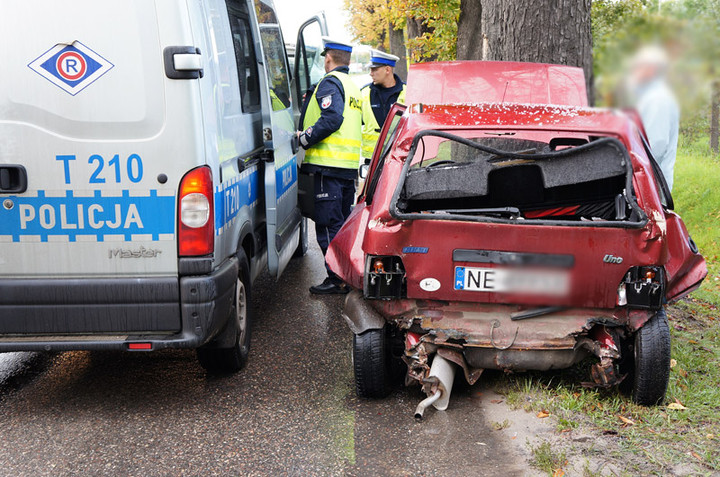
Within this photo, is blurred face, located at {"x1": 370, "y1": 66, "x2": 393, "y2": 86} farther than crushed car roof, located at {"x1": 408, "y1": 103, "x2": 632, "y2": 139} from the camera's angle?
Yes

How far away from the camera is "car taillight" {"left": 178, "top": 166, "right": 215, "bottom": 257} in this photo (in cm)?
368

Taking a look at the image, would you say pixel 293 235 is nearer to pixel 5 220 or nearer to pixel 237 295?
pixel 237 295

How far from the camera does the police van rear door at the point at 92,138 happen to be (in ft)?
11.6

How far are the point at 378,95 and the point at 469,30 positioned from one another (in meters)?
4.90

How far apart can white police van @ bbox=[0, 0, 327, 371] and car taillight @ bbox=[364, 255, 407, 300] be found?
0.77 metres

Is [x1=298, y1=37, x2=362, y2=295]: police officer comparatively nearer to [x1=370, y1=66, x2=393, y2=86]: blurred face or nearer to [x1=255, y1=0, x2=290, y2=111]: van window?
[x1=255, y1=0, x2=290, y2=111]: van window

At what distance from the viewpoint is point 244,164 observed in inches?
179

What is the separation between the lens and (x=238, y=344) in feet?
14.8

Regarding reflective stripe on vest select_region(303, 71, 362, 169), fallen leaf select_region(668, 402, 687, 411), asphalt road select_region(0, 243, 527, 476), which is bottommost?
asphalt road select_region(0, 243, 527, 476)

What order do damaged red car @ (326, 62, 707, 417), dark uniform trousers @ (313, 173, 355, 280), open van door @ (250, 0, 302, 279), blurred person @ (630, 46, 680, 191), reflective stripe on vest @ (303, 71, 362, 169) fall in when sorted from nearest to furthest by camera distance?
blurred person @ (630, 46, 680, 191)
damaged red car @ (326, 62, 707, 417)
open van door @ (250, 0, 302, 279)
reflective stripe on vest @ (303, 71, 362, 169)
dark uniform trousers @ (313, 173, 355, 280)

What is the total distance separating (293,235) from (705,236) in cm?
→ 505

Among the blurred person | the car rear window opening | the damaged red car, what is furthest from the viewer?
the car rear window opening

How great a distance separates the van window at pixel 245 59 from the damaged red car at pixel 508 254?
3.45 feet

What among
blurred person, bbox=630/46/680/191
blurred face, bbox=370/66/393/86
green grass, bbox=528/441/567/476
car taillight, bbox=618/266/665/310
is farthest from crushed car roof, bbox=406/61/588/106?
blurred person, bbox=630/46/680/191
